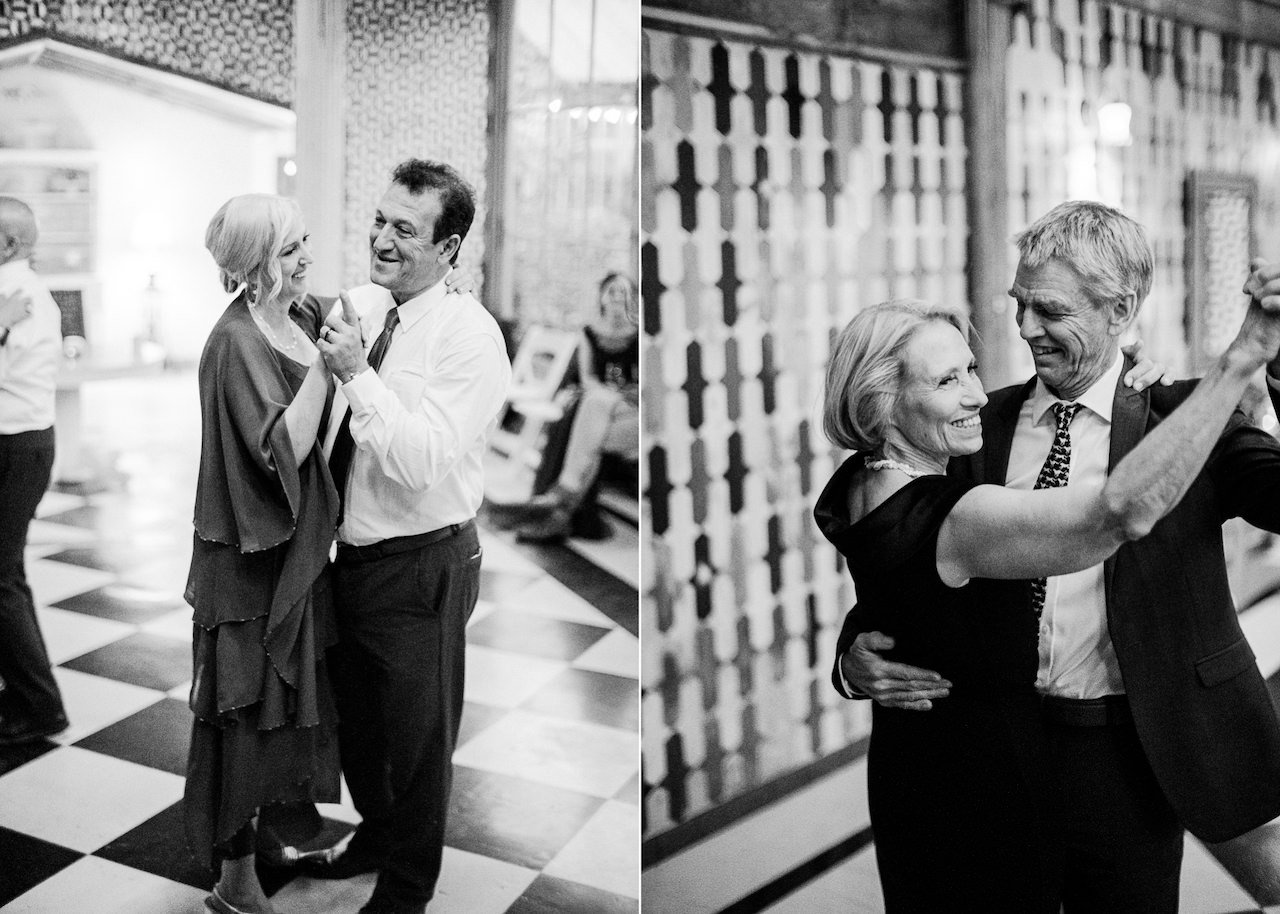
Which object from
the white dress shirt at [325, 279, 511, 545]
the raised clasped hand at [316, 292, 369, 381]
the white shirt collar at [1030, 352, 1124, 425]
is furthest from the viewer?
the white dress shirt at [325, 279, 511, 545]

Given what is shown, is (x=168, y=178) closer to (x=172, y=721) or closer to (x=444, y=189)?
(x=444, y=189)

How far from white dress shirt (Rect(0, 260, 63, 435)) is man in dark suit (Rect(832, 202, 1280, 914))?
1.73m

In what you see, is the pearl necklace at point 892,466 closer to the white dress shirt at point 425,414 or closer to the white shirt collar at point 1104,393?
the white shirt collar at point 1104,393

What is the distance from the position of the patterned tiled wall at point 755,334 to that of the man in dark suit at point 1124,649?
→ 581mm

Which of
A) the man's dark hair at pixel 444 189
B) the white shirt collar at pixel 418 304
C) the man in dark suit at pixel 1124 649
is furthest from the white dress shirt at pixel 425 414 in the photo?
the man in dark suit at pixel 1124 649

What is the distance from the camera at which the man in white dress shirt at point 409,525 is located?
2133mm

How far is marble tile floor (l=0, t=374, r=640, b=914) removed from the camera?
2.25m

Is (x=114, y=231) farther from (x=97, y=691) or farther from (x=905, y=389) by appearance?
(x=905, y=389)

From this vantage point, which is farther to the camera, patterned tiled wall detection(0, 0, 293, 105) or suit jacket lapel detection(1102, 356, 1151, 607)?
patterned tiled wall detection(0, 0, 293, 105)

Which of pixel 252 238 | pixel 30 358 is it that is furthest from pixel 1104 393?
pixel 30 358

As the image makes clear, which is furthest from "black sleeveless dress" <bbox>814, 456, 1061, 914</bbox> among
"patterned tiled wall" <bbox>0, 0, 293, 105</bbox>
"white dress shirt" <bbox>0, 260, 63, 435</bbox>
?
"white dress shirt" <bbox>0, 260, 63, 435</bbox>

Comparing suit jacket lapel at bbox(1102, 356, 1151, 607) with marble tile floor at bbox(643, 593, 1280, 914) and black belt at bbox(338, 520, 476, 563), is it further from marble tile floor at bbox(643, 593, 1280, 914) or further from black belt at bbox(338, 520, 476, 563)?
black belt at bbox(338, 520, 476, 563)

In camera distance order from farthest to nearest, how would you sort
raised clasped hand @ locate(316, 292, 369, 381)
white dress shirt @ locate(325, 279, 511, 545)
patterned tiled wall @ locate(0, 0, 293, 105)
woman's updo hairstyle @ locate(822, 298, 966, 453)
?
patterned tiled wall @ locate(0, 0, 293, 105) → white dress shirt @ locate(325, 279, 511, 545) → raised clasped hand @ locate(316, 292, 369, 381) → woman's updo hairstyle @ locate(822, 298, 966, 453)

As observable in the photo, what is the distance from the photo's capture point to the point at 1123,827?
1.79 meters
